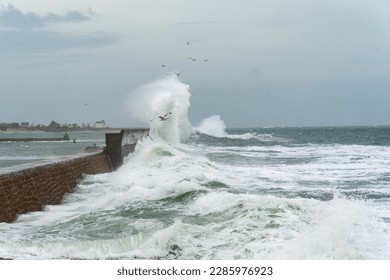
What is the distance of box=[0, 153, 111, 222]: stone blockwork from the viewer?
8195mm

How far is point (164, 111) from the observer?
36.1 metres

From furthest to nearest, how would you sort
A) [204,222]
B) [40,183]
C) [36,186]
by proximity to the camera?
[40,183] → [36,186] → [204,222]

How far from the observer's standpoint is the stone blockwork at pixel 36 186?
8195 millimetres

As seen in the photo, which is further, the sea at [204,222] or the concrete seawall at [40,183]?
the concrete seawall at [40,183]

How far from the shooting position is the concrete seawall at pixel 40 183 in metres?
8.23

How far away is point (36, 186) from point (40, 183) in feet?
0.83

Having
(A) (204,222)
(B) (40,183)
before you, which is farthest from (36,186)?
(A) (204,222)

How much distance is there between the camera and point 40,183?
975 centimetres

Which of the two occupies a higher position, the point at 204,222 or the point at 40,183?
the point at 40,183

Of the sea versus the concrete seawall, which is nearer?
the sea

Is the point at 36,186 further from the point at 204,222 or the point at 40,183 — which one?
the point at 204,222

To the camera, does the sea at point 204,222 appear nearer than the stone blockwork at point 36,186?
Yes

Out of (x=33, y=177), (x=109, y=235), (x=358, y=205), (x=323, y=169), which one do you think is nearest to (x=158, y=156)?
(x=323, y=169)
